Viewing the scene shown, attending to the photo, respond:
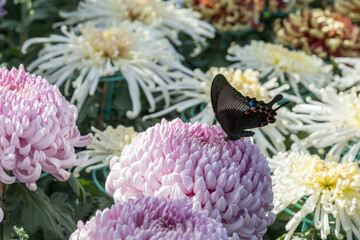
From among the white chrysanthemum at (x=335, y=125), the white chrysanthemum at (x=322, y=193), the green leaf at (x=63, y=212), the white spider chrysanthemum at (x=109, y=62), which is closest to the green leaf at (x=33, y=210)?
the green leaf at (x=63, y=212)

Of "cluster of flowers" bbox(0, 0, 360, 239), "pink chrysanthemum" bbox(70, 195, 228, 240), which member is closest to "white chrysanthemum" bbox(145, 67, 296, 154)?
"cluster of flowers" bbox(0, 0, 360, 239)

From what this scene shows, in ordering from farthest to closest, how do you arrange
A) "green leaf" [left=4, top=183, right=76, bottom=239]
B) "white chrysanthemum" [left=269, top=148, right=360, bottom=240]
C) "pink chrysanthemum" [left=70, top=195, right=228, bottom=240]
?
"white chrysanthemum" [left=269, top=148, right=360, bottom=240] → "green leaf" [left=4, top=183, right=76, bottom=239] → "pink chrysanthemum" [left=70, top=195, right=228, bottom=240]

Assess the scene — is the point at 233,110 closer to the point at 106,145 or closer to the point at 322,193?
the point at 322,193

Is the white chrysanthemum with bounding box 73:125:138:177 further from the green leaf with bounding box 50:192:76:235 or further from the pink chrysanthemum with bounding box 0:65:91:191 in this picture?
the pink chrysanthemum with bounding box 0:65:91:191

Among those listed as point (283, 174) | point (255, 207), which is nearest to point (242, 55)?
point (283, 174)

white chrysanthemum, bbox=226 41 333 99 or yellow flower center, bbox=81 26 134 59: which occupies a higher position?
yellow flower center, bbox=81 26 134 59

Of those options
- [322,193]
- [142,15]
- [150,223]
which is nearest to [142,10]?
[142,15]

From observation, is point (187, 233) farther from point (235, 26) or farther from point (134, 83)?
point (235, 26)
